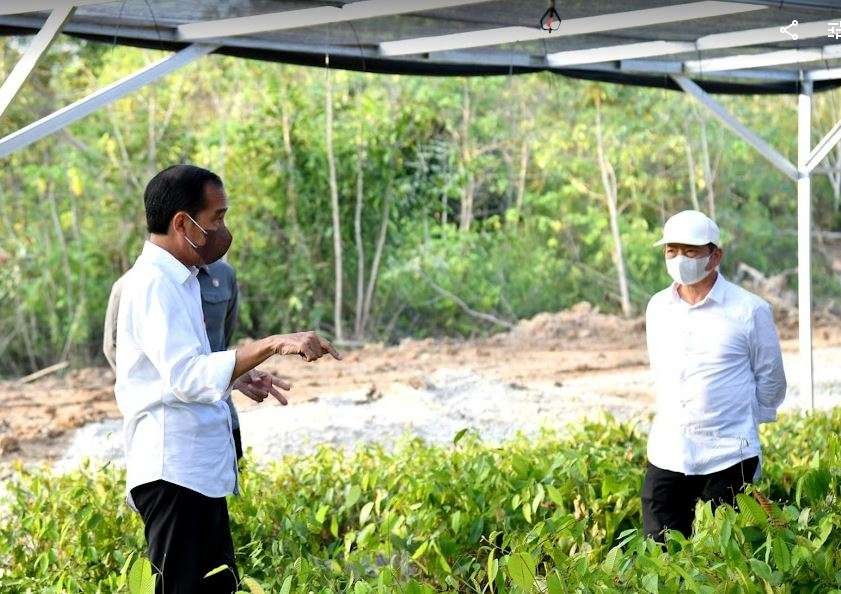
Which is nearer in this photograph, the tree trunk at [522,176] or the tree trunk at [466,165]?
the tree trunk at [466,165]

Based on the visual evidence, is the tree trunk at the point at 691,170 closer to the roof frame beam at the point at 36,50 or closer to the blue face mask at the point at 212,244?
the roof frame beam at the point at 36,50

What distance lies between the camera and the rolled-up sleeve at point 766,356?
445 cm

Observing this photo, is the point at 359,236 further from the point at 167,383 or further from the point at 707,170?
the point at 167,383

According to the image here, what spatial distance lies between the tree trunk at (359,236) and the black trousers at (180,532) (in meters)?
11.6

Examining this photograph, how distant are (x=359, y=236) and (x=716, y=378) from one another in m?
10.6

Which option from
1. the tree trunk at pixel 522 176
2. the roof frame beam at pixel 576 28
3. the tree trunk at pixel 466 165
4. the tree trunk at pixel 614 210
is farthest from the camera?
the tree trunk at pixel 522 176

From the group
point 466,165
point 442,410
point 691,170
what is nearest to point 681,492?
point 442,410

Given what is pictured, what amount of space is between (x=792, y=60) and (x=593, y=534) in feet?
12.7

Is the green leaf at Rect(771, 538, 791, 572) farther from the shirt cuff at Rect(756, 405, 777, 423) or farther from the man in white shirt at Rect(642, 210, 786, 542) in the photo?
the shirt cuff at Rect(756, 405, 777, 423)

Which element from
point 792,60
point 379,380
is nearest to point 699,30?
point 792,60

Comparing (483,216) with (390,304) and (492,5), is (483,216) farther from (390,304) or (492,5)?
(492,5)

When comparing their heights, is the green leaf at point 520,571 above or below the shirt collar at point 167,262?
below

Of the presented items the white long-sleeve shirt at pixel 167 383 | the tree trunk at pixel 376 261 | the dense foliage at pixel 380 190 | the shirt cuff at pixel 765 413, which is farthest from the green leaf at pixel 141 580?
the tree trunk at pixel 376 261

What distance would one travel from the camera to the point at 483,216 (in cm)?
1667
